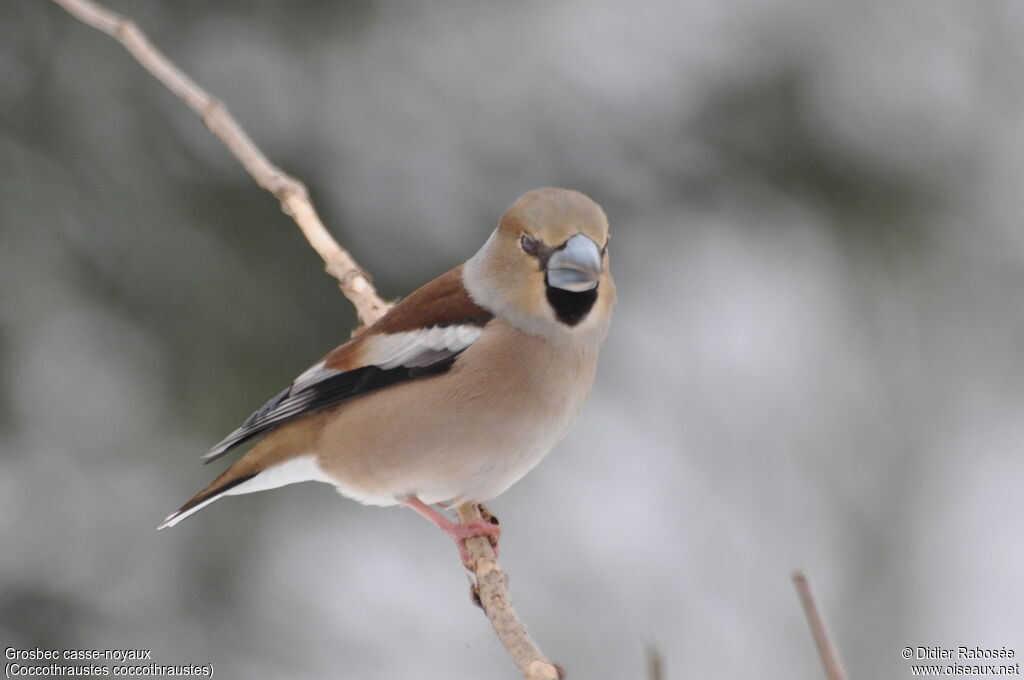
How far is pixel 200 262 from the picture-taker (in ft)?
17.3

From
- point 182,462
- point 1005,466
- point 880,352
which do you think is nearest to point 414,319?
point 182,462

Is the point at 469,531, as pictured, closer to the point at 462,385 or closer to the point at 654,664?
the point at 462,385

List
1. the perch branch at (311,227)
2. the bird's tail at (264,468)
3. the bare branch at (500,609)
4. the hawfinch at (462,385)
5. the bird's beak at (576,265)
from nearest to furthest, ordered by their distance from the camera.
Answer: the bare branch at (500,609), the perch branch at (311,227), the bird's beak at (576,265), the hawfinch at (462,385), the bird's tail at (264,468)

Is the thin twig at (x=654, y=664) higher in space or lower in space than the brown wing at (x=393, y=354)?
lower

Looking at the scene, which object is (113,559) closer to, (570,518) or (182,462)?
(182,462)

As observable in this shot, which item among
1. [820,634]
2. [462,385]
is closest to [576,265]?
[462,385]

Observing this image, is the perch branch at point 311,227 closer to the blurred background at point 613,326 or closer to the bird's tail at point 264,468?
the bird's tail at point 264,468

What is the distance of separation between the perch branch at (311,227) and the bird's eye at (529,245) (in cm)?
69

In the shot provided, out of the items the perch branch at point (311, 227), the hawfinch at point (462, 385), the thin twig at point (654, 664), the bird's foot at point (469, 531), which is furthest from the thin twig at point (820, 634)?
the bird's foot at point (469, 531)

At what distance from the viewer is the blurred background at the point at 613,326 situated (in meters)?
5.13

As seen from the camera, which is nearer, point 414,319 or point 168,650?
point 414,319

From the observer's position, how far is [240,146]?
2.95m

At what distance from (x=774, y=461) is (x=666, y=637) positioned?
4.36ft

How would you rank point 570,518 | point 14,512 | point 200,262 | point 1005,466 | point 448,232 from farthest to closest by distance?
point 1005,466
point 570,518
point 448,232
point 200,262
point 14,512
